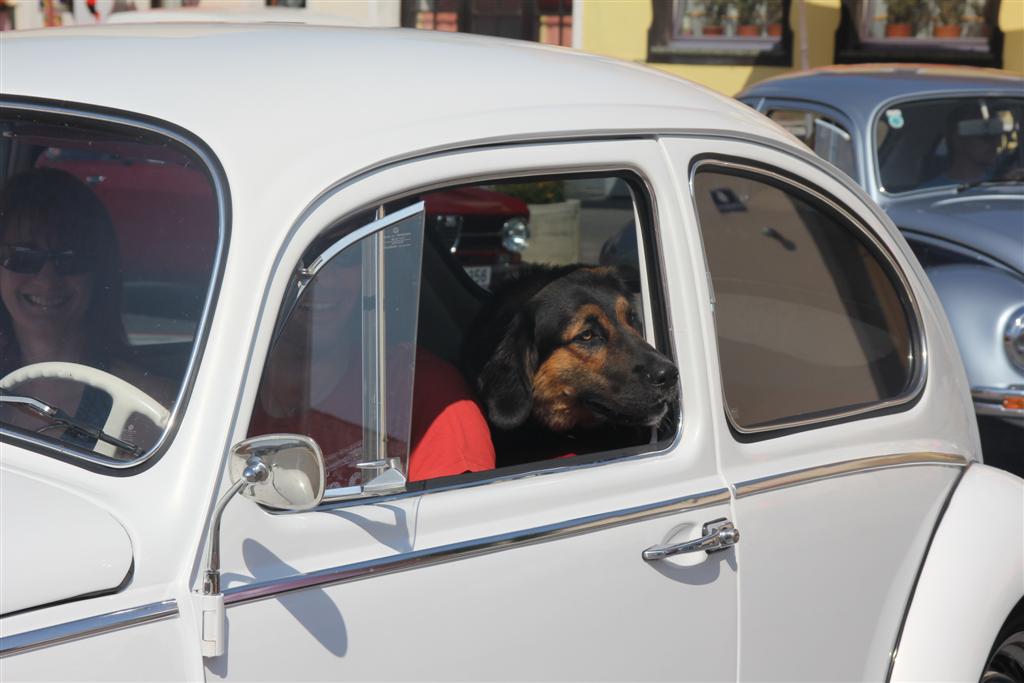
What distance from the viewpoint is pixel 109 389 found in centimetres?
198

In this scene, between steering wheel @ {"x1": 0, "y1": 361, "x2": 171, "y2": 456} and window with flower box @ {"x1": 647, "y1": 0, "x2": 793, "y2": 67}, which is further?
window with flower box @ {"x1": 647, "y1": 0, "x2": 793, "y2": 67}

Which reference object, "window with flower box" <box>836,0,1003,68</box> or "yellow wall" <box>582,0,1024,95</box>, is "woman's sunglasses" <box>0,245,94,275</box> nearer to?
"yellow wall" <box>582,0,1024,95</box>

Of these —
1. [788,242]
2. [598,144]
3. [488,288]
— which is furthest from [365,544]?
[788,242]

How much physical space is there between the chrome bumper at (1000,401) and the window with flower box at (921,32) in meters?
10.7

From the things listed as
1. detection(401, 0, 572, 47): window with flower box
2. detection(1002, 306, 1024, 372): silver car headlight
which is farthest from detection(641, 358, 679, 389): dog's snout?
detection(401, 0, 572, 47): window with flower box

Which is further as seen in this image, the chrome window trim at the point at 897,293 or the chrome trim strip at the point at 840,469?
the chrome window trim at the point at 897,293

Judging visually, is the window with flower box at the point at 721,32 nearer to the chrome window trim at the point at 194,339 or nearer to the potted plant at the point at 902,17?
the potted plant at the point at 902,17

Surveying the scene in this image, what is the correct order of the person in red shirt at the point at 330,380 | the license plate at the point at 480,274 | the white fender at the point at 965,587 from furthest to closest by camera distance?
the license plate at the point at 480,274
the white fender at the point at 965,587
the person in red shirt at the point at 330,380

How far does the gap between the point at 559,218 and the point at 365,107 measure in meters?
5.86

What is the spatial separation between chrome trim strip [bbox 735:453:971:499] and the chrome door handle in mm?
83

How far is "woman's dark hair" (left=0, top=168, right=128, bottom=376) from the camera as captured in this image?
6.88 feet

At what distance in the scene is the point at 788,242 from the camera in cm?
528

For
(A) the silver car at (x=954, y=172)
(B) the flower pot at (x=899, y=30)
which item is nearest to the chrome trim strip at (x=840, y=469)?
(A) the silver car at (x=954, y=172)

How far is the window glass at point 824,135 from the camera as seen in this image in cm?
653
